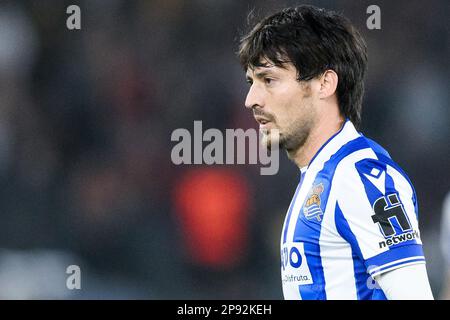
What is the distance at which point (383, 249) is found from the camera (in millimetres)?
2605

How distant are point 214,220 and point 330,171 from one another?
379cm

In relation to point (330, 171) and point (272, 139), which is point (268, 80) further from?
point (330, 171)

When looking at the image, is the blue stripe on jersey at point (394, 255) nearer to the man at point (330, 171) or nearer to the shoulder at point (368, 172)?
the man at point (330, 171)

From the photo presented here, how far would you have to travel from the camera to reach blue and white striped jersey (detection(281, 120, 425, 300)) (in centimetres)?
262

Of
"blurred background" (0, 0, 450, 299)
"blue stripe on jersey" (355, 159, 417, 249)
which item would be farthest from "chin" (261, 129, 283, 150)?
"blurred background" (0, 0, 450, 299)

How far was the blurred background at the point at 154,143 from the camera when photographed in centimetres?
648

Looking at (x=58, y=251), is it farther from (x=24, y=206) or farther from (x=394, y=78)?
(x=394, y=78)

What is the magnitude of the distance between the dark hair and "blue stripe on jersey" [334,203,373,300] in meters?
0.67

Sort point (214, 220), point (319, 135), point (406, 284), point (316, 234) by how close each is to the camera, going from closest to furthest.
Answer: point (406, 284)
point (316, 234)
point (319, 135)
point (214, 220)

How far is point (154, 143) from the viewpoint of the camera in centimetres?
681

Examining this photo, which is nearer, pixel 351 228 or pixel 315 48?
pixel 351 228

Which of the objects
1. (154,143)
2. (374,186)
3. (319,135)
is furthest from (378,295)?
(154,143)

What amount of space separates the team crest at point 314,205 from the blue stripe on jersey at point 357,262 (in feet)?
0.31

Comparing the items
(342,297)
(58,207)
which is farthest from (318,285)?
(58,207)
